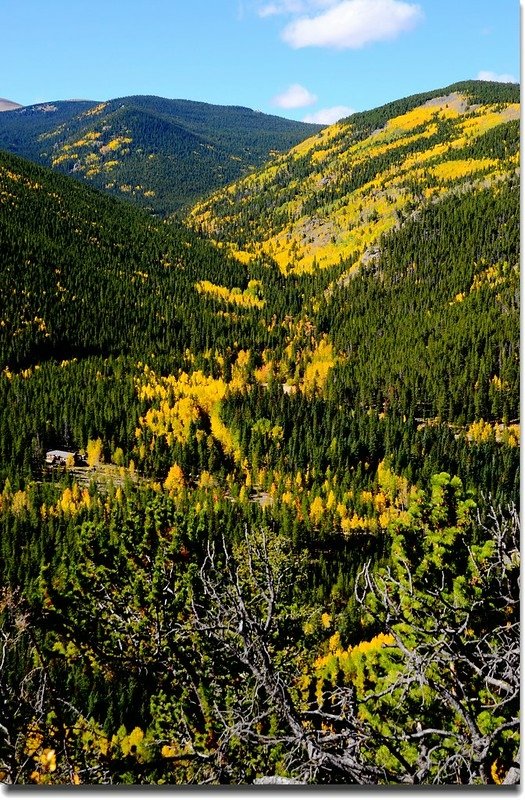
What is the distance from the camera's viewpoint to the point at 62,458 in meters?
111

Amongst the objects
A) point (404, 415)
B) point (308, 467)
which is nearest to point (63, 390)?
point (308, 467)

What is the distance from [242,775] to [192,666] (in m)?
5.06

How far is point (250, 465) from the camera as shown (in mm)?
107375

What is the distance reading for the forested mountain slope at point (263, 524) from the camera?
14234 mm

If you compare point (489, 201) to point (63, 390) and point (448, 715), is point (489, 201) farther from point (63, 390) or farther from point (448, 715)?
point (448, 715)

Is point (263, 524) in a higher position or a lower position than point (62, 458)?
higher

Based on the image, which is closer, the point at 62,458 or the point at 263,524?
the point at 263,524

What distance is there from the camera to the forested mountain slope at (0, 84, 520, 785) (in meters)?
14.2

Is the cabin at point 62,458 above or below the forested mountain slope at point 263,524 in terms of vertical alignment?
below

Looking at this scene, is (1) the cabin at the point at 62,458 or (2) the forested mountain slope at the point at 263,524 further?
(1) the cabin at the point at 62,458

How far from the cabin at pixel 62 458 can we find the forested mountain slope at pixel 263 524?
0.75 meters

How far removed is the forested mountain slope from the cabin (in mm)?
749

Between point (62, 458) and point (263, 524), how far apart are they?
71.0m

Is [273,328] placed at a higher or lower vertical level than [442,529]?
higher
